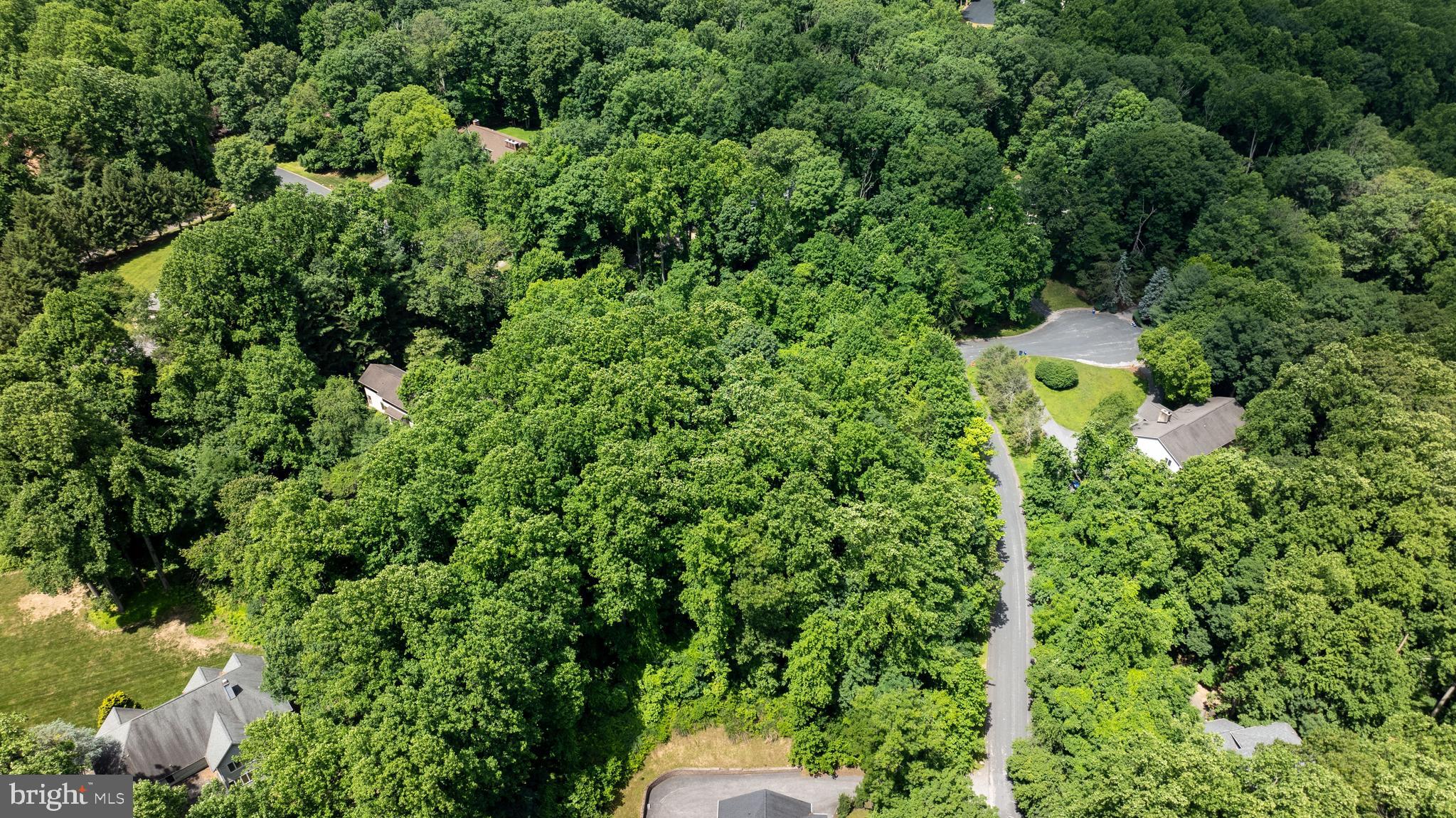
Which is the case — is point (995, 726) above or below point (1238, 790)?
below

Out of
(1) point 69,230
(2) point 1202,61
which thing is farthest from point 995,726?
(2) point 1202,61

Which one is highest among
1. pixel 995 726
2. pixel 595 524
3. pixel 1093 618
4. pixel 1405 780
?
pixel 595 524

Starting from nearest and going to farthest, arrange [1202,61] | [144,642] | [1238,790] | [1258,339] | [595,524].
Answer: [1238,790] < [595,524] < [144,642] < [1258,339] < [1202,61]

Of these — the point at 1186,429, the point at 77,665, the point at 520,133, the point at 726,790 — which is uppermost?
the point at 520,133

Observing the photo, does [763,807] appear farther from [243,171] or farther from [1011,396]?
[243,171]

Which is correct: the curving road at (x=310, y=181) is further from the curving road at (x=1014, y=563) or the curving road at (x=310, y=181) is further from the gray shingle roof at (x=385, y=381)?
the curving road at (x=1014, y=563)

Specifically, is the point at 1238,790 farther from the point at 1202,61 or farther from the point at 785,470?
the point at 1202,61

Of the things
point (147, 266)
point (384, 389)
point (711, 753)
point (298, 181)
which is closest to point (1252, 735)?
point (711, 753)
